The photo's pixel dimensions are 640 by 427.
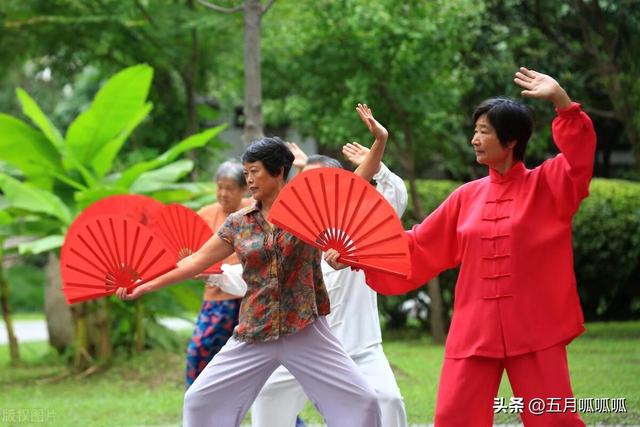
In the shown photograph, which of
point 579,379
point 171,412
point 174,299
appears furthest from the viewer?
point 174,299

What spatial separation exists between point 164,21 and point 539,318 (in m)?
9.43

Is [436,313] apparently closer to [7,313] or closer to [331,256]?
[7,313]

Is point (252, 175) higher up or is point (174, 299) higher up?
point (252, 175)

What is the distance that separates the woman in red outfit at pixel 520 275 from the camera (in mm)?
4629

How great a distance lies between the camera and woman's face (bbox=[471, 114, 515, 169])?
4.84 meters

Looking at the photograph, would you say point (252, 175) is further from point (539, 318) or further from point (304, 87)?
point (304, 87)

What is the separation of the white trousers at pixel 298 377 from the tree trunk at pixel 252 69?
447 centimetres

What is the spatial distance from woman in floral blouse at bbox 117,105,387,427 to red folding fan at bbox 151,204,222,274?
3.26 ft

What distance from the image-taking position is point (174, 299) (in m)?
11.8

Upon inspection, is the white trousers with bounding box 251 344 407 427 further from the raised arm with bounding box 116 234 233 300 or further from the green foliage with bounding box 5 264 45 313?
the green foliage with bounding box 5 264 45 313

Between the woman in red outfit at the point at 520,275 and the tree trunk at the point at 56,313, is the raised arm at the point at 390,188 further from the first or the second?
the tree trunk at the point at 56,313

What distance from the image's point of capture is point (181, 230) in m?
6.16

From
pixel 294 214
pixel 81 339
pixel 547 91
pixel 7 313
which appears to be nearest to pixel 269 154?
pixel 294 214

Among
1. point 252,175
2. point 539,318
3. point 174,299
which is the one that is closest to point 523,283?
point 539,318
